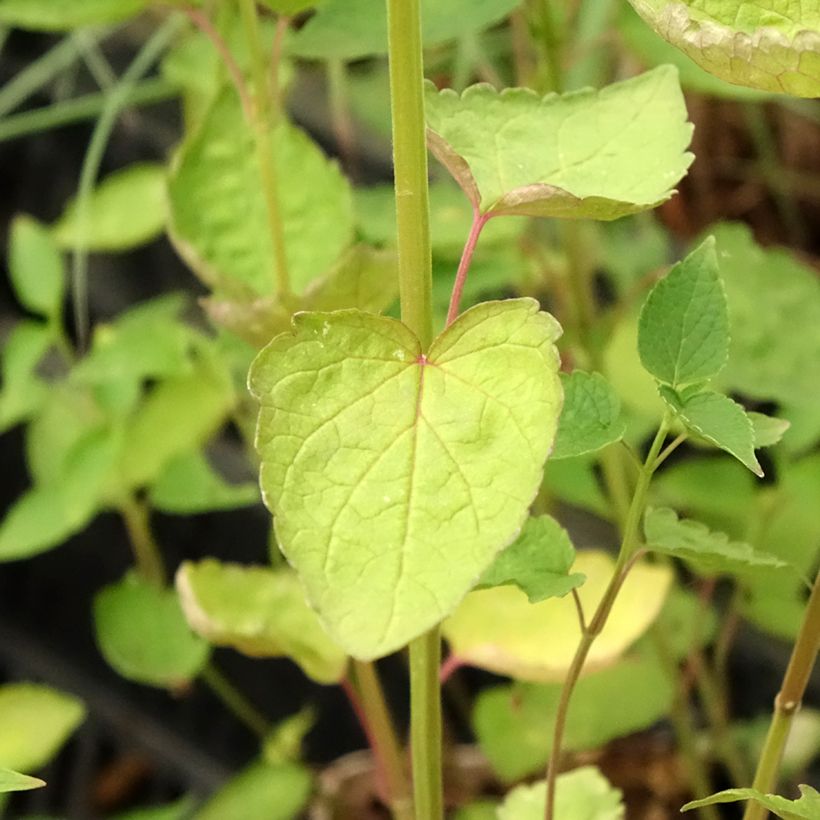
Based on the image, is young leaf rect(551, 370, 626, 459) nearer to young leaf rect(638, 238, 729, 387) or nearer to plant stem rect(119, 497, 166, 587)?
young leaf rect(638, 238, 729, 387)

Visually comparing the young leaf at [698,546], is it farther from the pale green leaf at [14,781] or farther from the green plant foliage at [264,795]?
the green plant foliage at [264,795]

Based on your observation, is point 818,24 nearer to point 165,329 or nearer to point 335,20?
point 335,20

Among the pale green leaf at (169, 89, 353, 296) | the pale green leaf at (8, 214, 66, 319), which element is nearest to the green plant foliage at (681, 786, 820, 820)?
the pale green leaf at (169, 89, 353, 296)

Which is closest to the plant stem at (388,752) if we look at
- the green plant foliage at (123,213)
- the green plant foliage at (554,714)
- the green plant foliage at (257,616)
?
the green plant foliage at (257,616)

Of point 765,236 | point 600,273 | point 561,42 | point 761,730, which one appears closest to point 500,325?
point 561,42

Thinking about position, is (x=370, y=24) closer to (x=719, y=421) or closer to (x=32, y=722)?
(x=719, y=421)

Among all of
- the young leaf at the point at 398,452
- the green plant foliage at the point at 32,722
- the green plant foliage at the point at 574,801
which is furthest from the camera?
the green plant foliage at the point at 32,722
